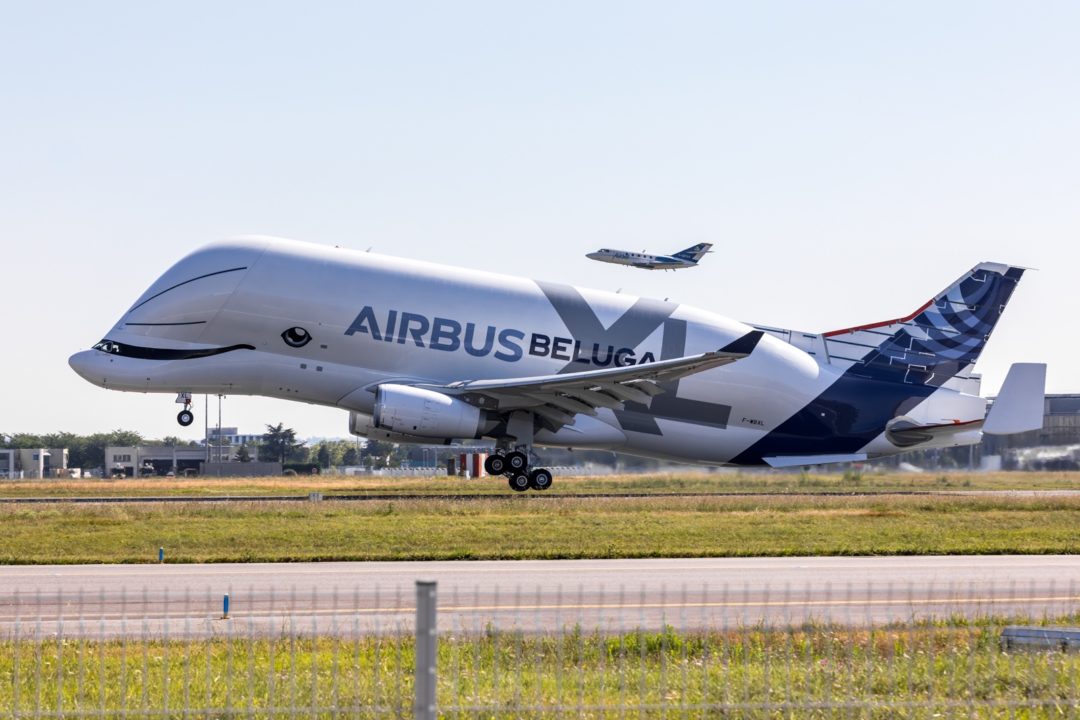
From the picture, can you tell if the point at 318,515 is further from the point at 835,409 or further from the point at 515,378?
the point at 835,409

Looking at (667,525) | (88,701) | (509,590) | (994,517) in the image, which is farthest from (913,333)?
(88,701)

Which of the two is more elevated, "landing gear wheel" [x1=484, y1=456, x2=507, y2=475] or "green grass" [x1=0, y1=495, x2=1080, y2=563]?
"landing gear wheel" [x1=484, y1=456, x2=507, y2=475]

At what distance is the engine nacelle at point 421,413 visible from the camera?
37312mm

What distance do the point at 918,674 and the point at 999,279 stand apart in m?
38.0

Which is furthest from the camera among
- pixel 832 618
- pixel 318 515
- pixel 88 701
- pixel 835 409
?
pixel 835 409

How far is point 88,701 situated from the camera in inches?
420

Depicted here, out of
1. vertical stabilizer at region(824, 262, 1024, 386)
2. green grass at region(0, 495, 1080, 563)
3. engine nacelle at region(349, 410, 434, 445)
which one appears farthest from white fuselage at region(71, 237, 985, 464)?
vertical stabilizer at region(824, 262, 1024, 386)

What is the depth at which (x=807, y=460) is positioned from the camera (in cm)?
4369

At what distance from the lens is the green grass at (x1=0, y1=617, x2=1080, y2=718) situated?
33.0ft

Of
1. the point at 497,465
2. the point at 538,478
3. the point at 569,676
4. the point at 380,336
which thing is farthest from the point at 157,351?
the point at 569,676

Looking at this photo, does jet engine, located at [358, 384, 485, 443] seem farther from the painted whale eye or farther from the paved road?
the paved road

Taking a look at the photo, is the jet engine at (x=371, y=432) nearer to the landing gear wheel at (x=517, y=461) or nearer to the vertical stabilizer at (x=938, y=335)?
the landing gear wheel at (x=517, y=461)

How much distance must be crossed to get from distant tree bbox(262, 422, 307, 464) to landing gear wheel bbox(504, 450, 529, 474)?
7800cm

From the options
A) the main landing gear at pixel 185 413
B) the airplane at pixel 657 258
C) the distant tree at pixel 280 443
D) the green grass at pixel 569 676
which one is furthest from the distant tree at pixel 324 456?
the green grass at pixel 569 676
